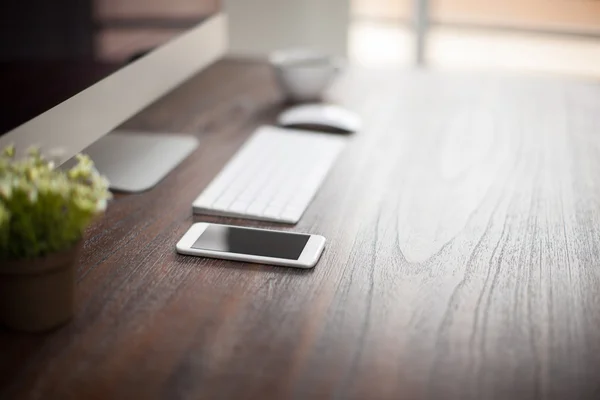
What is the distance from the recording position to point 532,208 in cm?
128

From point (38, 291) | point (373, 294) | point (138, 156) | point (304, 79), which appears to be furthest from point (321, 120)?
point (38, 291)

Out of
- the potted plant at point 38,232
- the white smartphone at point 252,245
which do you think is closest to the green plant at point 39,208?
the potted plant at point 38,232

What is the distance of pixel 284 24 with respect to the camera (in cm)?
290

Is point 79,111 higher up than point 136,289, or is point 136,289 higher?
point 79,111

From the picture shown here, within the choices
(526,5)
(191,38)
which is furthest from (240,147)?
(526,5)

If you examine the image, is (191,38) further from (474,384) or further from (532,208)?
(474,384)

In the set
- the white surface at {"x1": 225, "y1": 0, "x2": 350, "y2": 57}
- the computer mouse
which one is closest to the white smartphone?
the computer mouse

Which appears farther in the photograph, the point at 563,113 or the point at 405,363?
the point at 563,113

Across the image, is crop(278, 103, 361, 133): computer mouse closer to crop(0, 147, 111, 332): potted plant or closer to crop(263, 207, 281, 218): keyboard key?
crop(263, 207, 281, 218): keyboard key

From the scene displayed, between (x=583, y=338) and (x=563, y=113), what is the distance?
3.05ft

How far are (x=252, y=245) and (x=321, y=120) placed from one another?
565 millimetres

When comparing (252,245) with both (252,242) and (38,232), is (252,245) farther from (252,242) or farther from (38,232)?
(38,232)

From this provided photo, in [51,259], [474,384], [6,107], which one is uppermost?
[6,107]

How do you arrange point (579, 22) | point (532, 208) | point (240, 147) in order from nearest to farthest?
point (532, 208) → point (240, 147) → point (579, 22)
